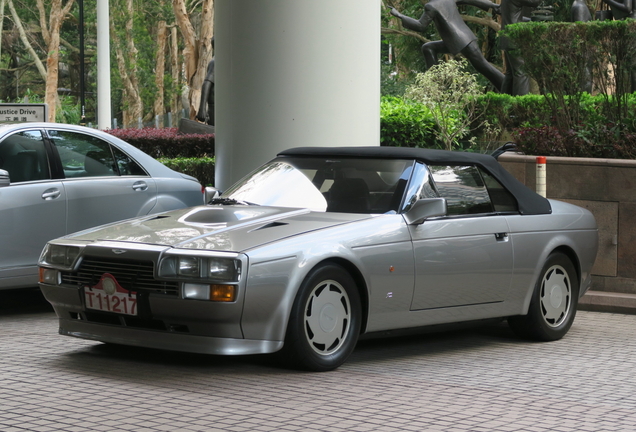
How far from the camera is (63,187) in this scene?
9258 mm

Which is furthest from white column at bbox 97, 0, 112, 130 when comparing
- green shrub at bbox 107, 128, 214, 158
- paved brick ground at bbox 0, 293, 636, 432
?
paved brick ground at bbox 0, 293, 636, 432

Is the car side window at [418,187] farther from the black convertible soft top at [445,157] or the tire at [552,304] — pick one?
the tire at [552,304]

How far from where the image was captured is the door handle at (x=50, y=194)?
9078 mm

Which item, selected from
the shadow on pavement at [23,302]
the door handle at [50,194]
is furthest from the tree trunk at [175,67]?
the door handle at [50,194]

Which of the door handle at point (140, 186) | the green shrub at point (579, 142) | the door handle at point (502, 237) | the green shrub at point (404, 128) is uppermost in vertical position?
the green shrub at point (404, 128)

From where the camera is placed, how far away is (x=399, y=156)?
24.5ft

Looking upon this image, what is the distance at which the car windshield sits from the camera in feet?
23.9

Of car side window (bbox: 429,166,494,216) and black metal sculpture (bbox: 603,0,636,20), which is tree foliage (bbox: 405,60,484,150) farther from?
car side window (bbox: 429,166,494,216)

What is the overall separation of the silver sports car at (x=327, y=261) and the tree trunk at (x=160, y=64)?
50388mm

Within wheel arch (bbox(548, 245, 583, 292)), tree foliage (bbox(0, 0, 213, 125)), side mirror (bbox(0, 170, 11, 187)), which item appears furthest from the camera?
tree foliage (bbox(0, 0, 213, 125))

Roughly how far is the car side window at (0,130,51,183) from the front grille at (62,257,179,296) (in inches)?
104

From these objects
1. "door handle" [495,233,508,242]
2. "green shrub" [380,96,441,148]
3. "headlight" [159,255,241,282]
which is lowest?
"headlight" [159,255,241,282]

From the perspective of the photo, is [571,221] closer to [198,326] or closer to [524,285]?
[524,285]

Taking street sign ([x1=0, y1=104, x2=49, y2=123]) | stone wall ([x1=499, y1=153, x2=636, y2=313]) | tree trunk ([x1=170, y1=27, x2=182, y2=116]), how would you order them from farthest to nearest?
tree trunk ([x1=170, y1=27, x2=182, y2=116])
street sign ([x1=0, y1=104, x2=49, y2=123])
stone wall ([x1=499, y1=153, x2=636, y2=313])
